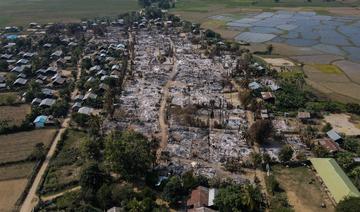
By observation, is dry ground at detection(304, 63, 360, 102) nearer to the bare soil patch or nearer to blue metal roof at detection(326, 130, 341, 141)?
the bare soil patch

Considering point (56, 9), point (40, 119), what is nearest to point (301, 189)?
point (40, 119)

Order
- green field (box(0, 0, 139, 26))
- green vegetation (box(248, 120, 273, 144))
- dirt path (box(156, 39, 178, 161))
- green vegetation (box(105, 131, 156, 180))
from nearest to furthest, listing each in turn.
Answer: green vegetation (box(105, 131, 156, 180)), green vegetation (box(248, 120, 273, 144)), dirt path (box(156, 39, 178, 161)), green field (box(0, 0, 139, 26))

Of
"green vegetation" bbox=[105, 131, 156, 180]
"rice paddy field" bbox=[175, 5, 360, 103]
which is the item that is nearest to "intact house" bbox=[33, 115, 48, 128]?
"green vegetation" bbox=[105, 131, 156, 180]

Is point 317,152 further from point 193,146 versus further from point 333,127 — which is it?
point 193,146

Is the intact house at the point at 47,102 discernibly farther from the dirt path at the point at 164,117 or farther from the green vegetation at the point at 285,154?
the green vegetation at the point at 285,154

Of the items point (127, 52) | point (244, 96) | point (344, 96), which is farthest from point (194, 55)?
point (344, 96)

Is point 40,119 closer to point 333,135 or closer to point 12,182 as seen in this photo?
point 12,182
